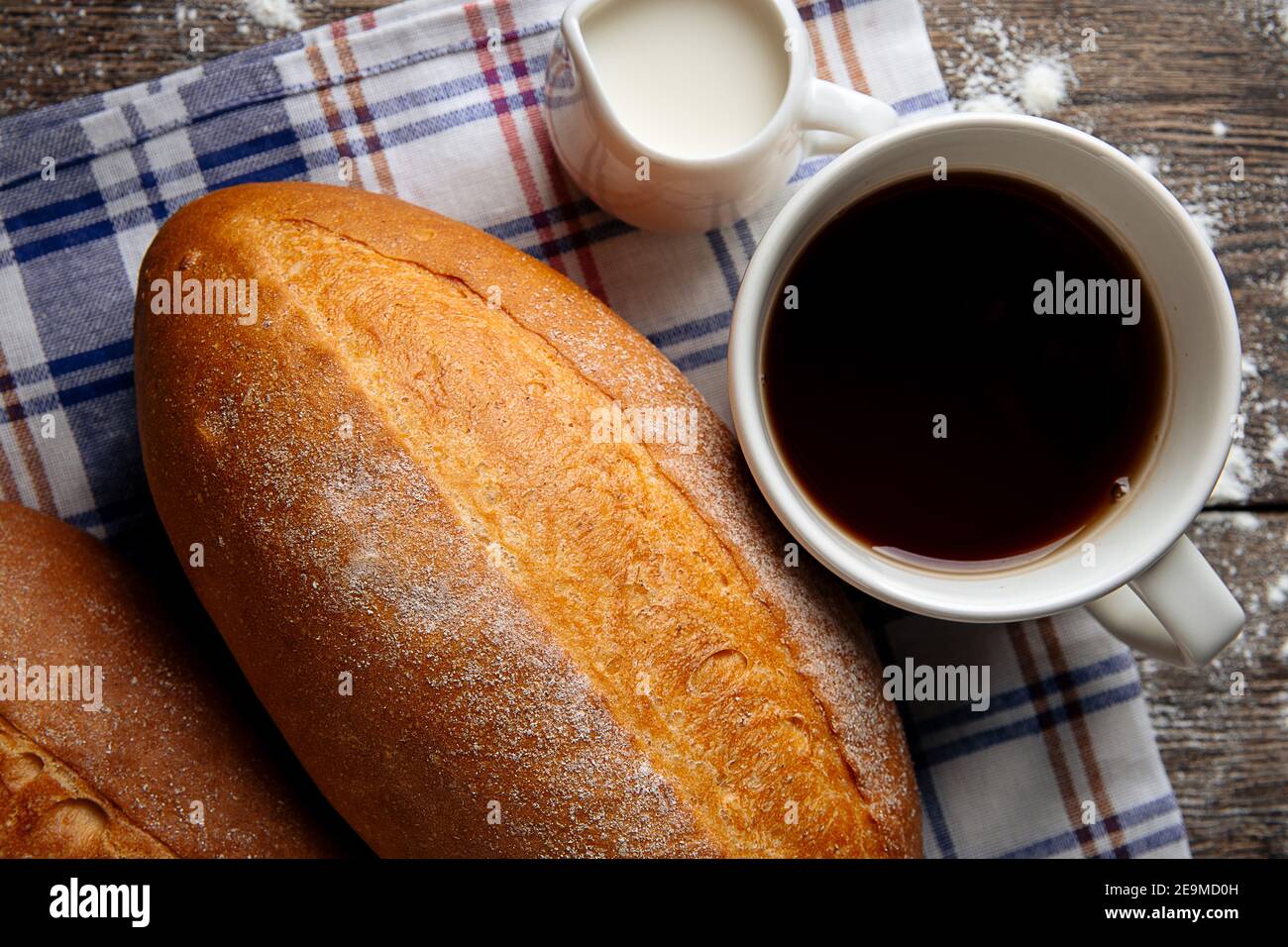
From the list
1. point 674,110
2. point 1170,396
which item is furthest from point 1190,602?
point 674,110

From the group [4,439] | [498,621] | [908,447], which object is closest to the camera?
[498,621]

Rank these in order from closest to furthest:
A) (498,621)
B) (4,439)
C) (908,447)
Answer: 1. (498,621)
2. (908,447)
3. (4,439)

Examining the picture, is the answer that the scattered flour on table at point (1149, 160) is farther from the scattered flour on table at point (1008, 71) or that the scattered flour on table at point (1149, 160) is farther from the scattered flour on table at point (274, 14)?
the scattered flour on table at point (274, 14)

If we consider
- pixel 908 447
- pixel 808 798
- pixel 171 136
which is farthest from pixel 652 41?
pixel 808 798

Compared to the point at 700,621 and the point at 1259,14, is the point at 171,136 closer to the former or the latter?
the point at 700,621

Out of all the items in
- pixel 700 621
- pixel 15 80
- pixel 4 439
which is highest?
pixel 15 80

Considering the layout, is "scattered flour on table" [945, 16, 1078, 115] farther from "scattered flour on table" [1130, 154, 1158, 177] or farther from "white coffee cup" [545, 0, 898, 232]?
"white coffee cup" [545, 0, 898, 232]

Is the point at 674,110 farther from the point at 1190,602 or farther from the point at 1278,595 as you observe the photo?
the point at 1278,595
